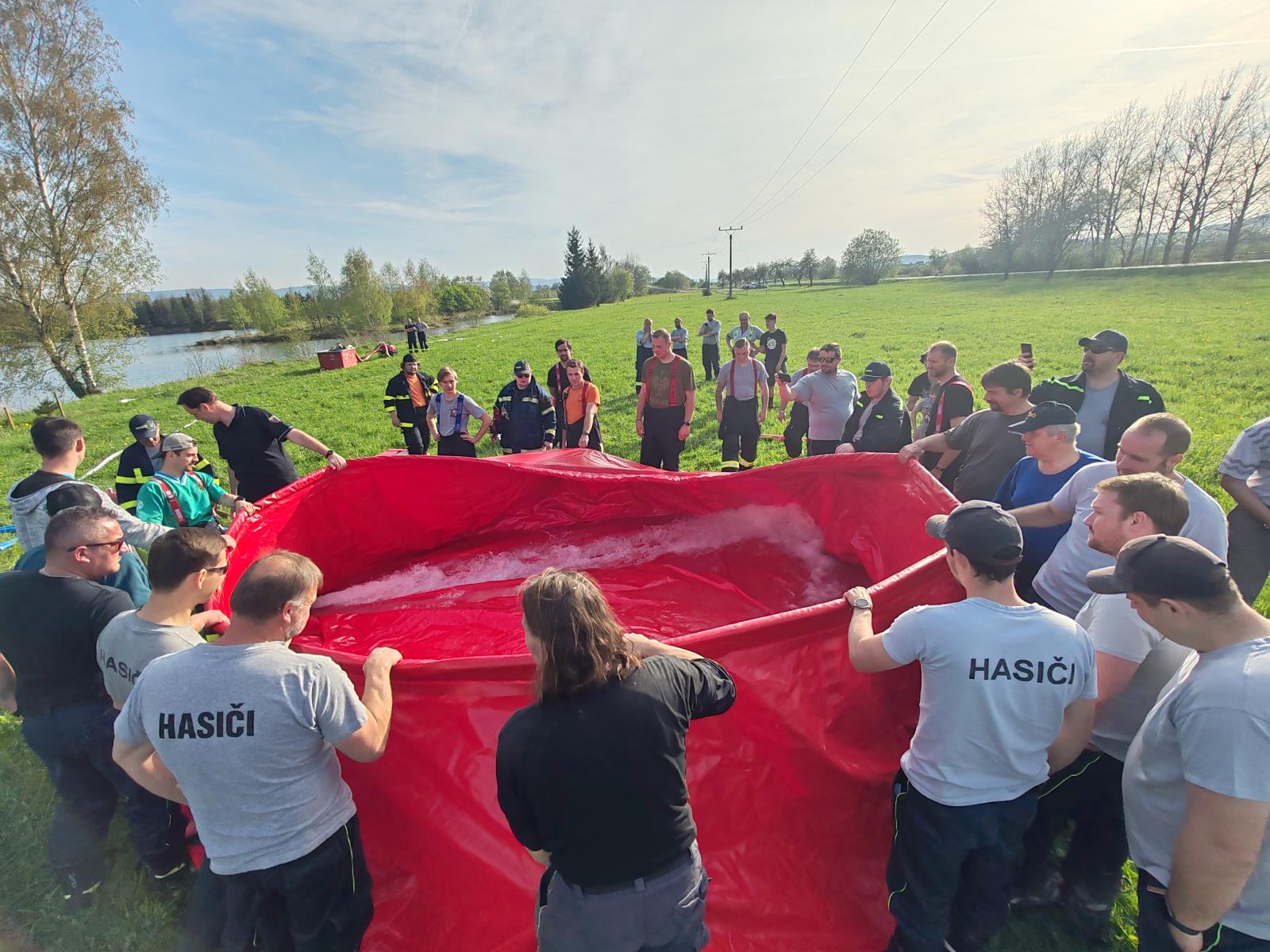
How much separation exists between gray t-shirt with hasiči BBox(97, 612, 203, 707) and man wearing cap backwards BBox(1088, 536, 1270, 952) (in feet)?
9.87

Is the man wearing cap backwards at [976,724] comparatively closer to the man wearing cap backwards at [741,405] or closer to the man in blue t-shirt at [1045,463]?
the man in blue t-shirt at [1045,463]

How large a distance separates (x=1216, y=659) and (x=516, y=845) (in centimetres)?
226

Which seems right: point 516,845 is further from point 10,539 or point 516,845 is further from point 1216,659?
point 10,539

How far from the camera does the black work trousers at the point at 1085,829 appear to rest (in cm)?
228

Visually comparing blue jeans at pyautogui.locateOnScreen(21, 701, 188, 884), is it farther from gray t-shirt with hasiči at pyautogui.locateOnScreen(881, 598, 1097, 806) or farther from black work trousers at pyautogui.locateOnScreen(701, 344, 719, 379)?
black work trousers at pyautogui.locateOnScreen(701, 344, 719, 379)

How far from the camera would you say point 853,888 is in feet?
7.88

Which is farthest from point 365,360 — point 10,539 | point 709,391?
point 10,539

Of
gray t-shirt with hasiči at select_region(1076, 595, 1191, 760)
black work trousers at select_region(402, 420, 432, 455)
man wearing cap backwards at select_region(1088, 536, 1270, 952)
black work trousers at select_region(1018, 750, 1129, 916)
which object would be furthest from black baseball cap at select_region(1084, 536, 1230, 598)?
black work trousers at select_region(402, 420, 432, 455)

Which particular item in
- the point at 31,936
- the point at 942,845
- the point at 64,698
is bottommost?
the point at 31,936

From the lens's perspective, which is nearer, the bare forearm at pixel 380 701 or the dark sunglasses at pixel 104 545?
the bare forearm at pixel 380 701

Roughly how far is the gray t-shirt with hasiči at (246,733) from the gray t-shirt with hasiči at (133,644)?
14.6 inches

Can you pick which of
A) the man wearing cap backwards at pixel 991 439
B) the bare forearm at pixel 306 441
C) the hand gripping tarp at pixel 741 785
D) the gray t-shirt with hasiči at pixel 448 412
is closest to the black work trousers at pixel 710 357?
the gray t-shirt with hasiči at pixel 448 412

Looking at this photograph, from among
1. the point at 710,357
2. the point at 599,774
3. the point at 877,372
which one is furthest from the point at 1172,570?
the point at 710,357

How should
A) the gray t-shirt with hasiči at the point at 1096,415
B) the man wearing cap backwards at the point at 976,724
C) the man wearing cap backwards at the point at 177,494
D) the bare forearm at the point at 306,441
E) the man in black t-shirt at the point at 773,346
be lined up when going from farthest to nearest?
the man in black t-shirt at the point at 773,346, the bare forearm at the point at 306,441, the gray t-shirt with hasiči at the point at 1096,415, the man wearing cap backwards at the point at 177,494, the man wearing cap backwards at the point at 976,724
